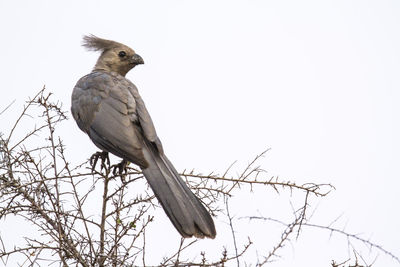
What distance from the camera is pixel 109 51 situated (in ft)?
22.1

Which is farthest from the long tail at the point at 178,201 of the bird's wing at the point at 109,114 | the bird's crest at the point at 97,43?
the bird's crest at the point at 97,43

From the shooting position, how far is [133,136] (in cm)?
477

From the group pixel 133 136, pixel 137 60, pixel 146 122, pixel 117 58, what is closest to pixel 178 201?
pixel 133 136

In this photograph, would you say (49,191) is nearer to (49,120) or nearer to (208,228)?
(49,120)

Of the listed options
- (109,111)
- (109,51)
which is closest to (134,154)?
(109,111)

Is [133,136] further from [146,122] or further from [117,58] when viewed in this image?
[117,58]

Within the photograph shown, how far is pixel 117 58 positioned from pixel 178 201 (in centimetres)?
315

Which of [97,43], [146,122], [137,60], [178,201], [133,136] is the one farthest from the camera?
[97,43]

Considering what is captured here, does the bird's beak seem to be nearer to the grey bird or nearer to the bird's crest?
the grey bird

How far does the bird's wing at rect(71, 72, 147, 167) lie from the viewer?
4.66 meters

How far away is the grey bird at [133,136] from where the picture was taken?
12.9ft

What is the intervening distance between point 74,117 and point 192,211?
7.30ft

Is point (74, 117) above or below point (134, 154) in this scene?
above

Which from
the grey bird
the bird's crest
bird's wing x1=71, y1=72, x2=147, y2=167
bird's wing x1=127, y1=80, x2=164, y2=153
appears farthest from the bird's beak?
bird's wing x1=127, y1=80, x2=164, y2=153
